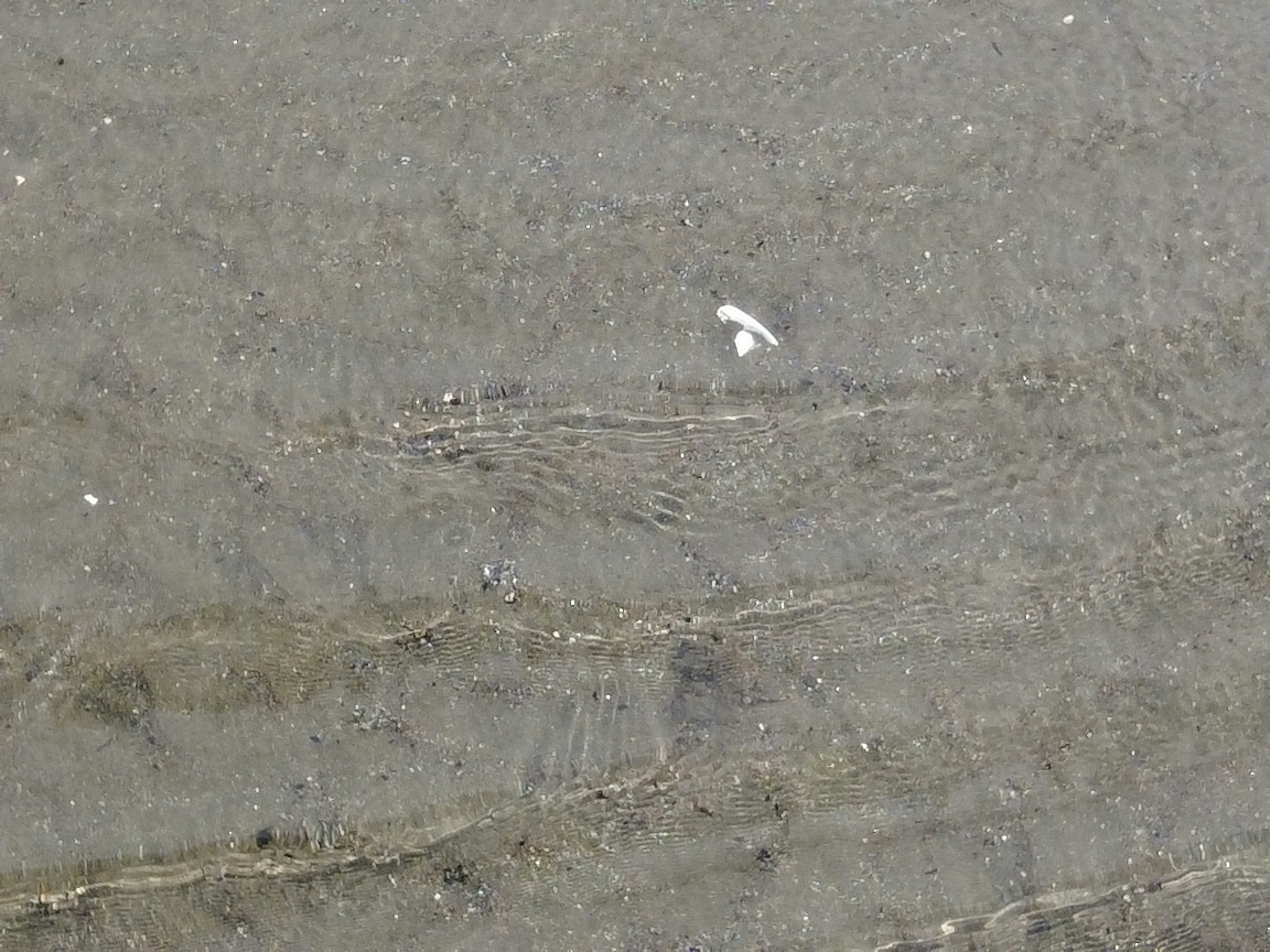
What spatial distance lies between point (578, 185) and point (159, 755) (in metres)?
2.13

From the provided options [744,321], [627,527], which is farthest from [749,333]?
[627,527]

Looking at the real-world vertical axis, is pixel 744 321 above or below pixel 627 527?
above

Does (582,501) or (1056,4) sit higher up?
(1056,4)

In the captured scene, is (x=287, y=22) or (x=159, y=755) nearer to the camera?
(x=159, y=755)

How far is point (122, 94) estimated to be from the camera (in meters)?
3.14

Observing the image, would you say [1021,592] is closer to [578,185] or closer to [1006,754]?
[1006,754]

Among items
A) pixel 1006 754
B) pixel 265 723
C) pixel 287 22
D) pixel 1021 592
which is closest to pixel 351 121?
pixel 287 22

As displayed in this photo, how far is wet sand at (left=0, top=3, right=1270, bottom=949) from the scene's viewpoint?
9.79 ft

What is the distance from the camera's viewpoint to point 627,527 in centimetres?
303

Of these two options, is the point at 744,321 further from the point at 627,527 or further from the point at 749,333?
the point at 627,527

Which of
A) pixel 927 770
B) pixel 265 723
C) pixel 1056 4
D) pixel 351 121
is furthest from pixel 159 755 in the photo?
pixel 1056 4

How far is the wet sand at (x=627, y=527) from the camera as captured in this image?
298cm

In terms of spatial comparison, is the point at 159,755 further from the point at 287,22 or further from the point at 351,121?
the point at 287,22

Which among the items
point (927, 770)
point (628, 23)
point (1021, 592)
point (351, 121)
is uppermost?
point (628, 23)
